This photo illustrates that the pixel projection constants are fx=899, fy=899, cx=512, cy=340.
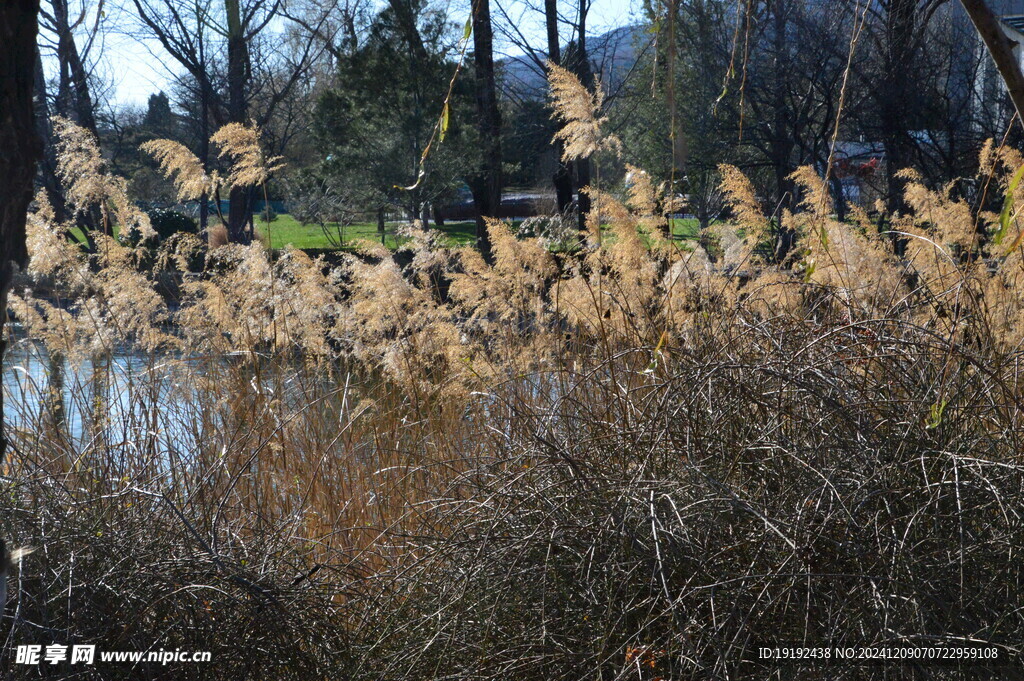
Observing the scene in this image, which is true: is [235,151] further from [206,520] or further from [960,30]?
[960,30]

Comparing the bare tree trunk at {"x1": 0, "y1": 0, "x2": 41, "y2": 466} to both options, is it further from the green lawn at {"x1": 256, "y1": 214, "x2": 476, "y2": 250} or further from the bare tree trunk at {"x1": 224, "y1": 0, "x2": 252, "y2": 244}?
the green lawn at {"x1": 256, "y1": 214, "x2": 476, "y2": 250}

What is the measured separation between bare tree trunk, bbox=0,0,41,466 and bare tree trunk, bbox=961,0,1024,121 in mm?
1553

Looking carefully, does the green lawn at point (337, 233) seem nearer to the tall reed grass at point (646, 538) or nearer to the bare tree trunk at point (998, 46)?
the tall reed grass at point (646, 538)

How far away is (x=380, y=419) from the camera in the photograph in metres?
4.44

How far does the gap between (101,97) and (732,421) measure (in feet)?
66.4

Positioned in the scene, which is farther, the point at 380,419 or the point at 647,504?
the point at 380,419

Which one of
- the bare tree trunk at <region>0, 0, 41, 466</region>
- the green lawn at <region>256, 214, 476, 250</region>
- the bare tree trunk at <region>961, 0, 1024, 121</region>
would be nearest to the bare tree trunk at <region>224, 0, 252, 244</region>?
the green lawn at <region>256, 214, 476, 250</region>

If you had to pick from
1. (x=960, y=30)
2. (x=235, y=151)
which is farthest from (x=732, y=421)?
(x=960, y=30)

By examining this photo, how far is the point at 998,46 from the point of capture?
161 cm

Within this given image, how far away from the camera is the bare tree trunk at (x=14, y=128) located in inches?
51.4

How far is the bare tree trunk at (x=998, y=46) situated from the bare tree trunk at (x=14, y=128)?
155 cm

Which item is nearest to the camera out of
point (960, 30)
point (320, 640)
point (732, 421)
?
point (320, 640)

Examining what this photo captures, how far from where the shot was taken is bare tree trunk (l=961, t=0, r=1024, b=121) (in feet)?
5.23

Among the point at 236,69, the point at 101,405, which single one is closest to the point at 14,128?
the point at 101,405
